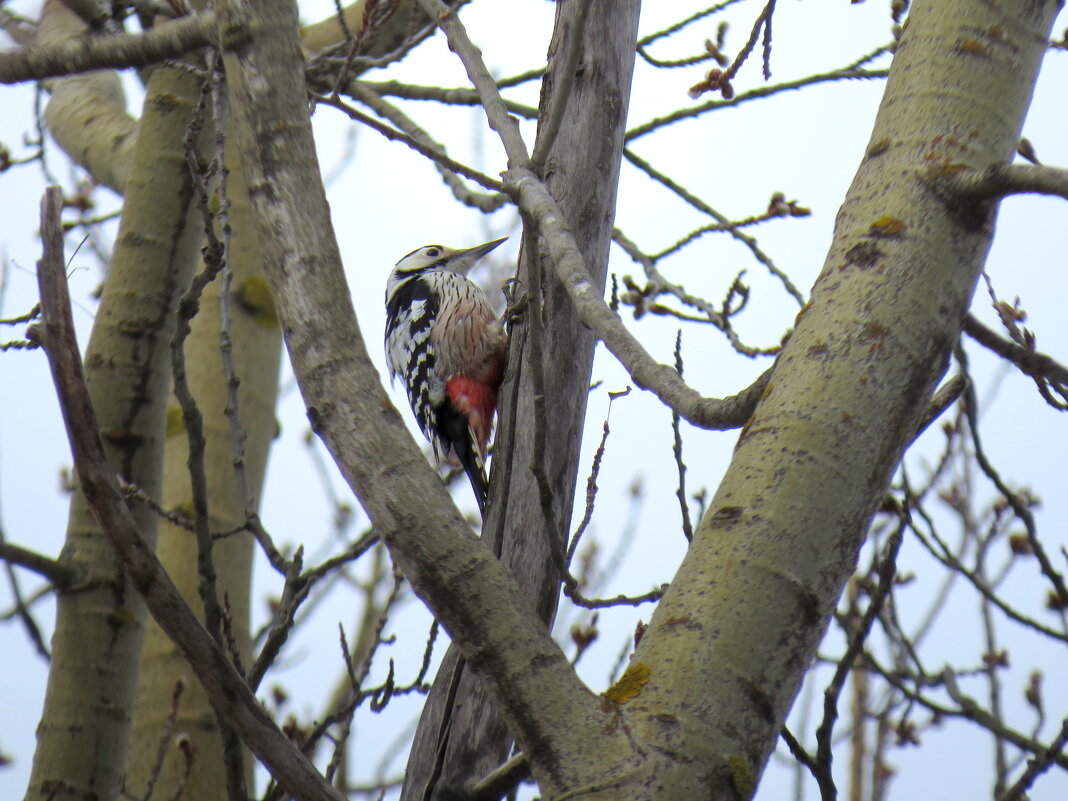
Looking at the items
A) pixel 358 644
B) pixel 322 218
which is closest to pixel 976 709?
pixel 322 218

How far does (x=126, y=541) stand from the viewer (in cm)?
124

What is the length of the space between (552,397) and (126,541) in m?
1.11

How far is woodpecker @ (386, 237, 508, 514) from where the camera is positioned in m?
4.25

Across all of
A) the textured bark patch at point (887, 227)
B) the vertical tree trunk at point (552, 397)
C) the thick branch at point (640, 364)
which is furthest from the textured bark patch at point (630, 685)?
the textured bark patch at point (887, 227)

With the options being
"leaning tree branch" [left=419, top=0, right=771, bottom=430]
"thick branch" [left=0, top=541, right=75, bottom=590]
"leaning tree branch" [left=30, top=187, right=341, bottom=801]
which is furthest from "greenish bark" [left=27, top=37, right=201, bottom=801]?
"leaning tree branch" [left=419, top=0, right=771, bottom=430]

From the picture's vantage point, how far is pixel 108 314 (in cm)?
267

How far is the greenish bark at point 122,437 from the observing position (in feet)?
7.59

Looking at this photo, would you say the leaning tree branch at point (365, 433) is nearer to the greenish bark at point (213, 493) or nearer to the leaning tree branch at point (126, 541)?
the leaning tree branch at point (126, 541)

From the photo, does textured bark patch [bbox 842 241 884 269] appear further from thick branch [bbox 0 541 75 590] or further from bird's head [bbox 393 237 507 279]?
bird's head [bbox 393 237 507 279]

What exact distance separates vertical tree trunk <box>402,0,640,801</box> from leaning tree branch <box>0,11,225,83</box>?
641mm

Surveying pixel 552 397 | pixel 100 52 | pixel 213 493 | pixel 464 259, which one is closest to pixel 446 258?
pixel 464 259

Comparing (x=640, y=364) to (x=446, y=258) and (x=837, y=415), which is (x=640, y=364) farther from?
(x=446, y=258)

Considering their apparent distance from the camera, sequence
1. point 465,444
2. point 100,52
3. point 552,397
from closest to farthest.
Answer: point 100,52 → point 552,397 → point 465,444

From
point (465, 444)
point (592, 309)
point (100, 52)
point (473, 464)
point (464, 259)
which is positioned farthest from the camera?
point (464, 259)
